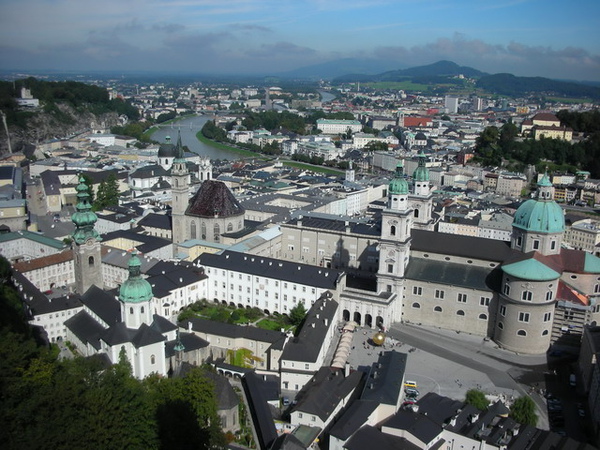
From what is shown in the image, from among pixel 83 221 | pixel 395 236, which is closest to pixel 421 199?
pixel 395 236

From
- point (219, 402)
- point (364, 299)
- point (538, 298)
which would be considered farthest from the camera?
point (364, 299)

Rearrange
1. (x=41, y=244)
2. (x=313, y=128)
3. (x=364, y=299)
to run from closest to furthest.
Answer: (x=364, y=299) < (x=41, y=244) < (x=313, y=128)

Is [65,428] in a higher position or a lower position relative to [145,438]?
higher

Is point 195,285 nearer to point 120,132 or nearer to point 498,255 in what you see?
point 498,255

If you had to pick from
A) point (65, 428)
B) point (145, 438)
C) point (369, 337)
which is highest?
point (65, 428)

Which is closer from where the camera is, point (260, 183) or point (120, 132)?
point (260, 183)

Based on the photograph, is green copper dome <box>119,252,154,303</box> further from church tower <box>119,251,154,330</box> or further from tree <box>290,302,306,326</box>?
tree <box>290,302,306,326</box>

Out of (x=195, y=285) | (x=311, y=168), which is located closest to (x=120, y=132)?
(x=311, y=168)
